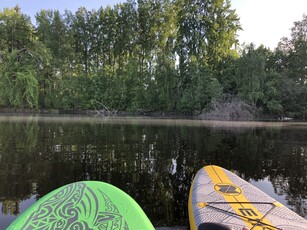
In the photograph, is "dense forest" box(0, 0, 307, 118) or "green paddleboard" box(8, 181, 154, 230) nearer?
"green paddleboard" box(8, 181, 154, 230)

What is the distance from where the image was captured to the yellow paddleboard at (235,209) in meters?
3.20

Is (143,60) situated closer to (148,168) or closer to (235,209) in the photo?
(148,168)

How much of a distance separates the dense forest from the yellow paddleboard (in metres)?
29.9

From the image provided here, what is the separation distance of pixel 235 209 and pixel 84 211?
2018 millimetres

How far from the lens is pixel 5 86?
34750 millimetres

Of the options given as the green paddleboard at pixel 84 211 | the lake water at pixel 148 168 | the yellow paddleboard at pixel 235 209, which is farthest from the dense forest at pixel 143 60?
the green paddleboard at pixel 84 211

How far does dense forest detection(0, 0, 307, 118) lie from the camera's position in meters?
34.8

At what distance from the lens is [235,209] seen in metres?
3.60

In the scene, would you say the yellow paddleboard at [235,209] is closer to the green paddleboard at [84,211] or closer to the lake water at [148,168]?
the lake water at [148,168]

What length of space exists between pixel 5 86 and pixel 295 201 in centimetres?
3720

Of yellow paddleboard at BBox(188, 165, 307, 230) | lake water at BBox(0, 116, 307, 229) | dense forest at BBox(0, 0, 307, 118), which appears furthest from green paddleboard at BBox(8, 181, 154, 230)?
dense forest at BBox(0, 0, 307, 118)

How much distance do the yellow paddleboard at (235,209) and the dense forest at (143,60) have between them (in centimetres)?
2990

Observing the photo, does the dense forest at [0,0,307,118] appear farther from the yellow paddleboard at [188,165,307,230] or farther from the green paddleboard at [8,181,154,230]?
the green paddleboard at [8,181,154,230]

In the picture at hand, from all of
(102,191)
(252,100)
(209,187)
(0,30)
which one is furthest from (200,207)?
(0,30)
